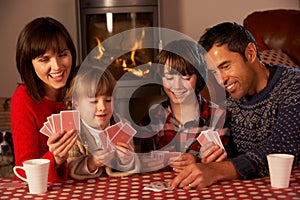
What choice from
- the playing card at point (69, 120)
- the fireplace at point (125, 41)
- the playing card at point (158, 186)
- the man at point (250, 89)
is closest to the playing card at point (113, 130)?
the playing card at point (69, 120)

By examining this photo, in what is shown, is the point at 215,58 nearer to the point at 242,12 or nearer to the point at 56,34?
the point at 56,34

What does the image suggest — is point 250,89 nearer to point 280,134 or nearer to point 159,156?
point 280,134

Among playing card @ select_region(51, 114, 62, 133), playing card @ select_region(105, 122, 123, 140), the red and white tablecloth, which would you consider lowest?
the red and white tablecloth

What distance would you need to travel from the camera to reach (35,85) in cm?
215

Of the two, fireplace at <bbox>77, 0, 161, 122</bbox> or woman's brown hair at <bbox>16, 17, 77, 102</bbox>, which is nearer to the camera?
woman's brown hair at <bbox>16, 17, 77, 102</bbox>

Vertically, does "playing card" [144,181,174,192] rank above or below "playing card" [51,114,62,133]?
below

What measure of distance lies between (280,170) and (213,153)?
271 mm

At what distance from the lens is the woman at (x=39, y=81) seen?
79.5 inches

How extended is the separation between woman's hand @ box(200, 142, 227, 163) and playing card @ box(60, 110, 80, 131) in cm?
43

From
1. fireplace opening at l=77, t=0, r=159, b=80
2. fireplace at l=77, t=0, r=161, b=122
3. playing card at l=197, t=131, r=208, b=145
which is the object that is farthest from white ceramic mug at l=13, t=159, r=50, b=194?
fireplace opening at l=77, t=0, r=159, b=80

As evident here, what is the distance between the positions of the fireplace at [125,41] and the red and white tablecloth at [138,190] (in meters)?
2.69

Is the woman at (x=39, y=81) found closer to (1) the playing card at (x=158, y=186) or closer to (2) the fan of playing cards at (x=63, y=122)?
(2) the fan of playing cards at (x=63, y=122)

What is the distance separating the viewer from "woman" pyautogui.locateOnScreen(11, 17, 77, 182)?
6.63 feet

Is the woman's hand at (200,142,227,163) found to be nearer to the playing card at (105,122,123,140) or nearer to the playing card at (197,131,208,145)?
the playing card at (197,131,208,145)
